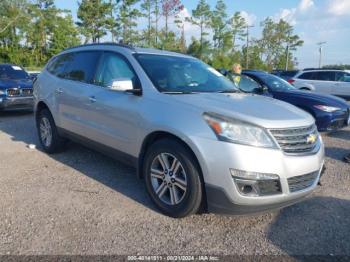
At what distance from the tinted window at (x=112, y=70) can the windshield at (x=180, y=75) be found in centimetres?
19

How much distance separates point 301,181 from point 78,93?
3.21 metres

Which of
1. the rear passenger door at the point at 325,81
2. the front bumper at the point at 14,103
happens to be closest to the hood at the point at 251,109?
the front bumper at the point at 14,103

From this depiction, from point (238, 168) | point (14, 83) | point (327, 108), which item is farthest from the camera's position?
point (14, 83)

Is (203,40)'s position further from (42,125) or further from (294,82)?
(42,125)

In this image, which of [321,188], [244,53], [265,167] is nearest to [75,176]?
[265,167]

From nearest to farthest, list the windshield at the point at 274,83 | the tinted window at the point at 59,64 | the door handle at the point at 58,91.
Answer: the door handle at the point at 58,91
the tinted window at the point at 59,64
the windshield at the point at 274,83

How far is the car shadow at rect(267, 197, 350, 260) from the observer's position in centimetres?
317

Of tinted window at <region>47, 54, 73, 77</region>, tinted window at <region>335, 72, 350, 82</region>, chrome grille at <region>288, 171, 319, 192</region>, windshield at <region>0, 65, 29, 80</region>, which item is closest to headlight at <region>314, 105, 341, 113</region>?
chrome grille at <region>288, 171, 319, 192</region>

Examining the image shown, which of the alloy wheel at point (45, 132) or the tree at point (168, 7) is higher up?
the tree at point (168, 7)

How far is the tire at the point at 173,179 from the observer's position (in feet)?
11.1

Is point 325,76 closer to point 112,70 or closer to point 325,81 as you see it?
point 325,81

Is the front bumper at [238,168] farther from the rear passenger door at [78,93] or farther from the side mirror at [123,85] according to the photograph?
the rear passenger door at [78,93]

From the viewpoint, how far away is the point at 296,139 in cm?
338

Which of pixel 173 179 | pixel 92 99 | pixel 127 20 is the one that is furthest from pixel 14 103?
pixel 127 20
